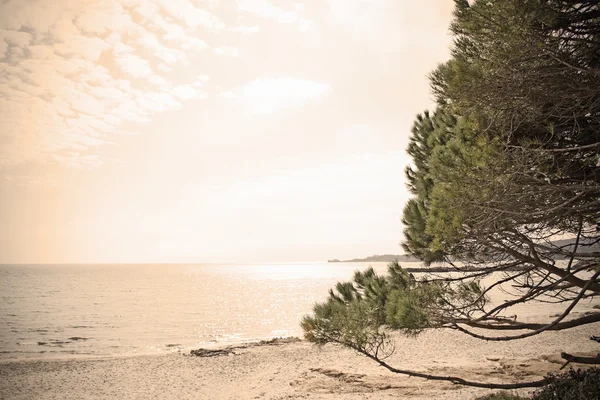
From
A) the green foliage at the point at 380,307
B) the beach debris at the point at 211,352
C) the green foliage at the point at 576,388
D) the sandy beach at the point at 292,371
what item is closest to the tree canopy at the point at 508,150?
the green foliage at the point at 380,307

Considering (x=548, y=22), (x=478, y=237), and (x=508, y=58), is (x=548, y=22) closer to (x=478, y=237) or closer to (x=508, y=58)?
(x=508, y=58)

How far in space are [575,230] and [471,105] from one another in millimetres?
2327

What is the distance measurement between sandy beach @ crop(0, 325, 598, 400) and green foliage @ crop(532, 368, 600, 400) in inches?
157

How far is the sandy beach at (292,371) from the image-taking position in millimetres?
10375

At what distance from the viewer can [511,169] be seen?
13.2 feet

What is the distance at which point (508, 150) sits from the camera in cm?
425

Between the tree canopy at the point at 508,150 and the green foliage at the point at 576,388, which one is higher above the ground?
the tree canopy at the point at 508,150

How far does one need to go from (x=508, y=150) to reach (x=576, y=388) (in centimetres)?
303

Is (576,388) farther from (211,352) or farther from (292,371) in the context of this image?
(211,352)

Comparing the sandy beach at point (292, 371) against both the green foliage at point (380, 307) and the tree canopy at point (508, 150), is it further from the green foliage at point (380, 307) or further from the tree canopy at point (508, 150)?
the tree canopy at point (508, 150)

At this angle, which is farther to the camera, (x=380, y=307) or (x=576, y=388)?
(x=380, y=307)

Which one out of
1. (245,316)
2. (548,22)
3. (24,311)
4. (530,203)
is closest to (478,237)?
(530,203)

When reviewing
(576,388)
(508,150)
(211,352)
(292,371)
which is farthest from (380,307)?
(211,352)

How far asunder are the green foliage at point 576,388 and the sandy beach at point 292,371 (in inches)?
157
